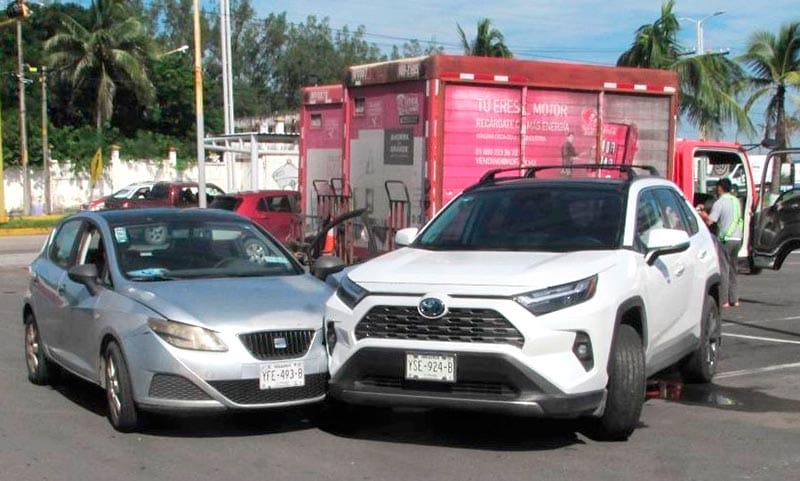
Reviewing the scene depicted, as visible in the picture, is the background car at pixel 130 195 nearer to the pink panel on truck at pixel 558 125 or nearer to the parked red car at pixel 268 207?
the parked red car at pixel 268 207

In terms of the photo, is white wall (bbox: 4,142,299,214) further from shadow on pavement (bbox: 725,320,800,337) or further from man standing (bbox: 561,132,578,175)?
shadow on pavement (bbox: 725,320,800,337)

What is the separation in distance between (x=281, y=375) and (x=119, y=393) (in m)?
1.14

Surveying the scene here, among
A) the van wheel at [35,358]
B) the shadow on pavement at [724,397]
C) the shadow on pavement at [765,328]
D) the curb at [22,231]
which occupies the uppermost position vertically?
the van wheel at [35,358]

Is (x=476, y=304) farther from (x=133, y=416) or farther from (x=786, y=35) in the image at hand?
(x=786, y=35)

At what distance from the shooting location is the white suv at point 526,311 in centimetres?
666

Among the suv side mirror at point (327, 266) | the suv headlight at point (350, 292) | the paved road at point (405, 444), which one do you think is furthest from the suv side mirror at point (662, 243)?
the suv side mirror at point (327, 266)

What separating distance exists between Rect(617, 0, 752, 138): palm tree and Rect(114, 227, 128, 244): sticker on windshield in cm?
2684

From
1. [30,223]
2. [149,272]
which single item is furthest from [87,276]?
[30,223]

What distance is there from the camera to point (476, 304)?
22.0 ft

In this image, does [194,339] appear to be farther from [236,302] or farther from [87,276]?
[87,276]

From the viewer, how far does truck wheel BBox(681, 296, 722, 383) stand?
9320 millimetres

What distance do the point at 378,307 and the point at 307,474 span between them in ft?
3.69

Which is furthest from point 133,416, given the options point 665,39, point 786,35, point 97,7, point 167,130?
point 167,130

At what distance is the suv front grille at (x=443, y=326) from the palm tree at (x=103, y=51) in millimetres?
47861
